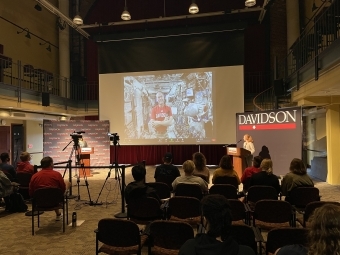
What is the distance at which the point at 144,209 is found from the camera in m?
3.66

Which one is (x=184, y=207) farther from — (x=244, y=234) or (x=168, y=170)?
(x=168, y=170)

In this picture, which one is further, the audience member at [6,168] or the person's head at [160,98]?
the person's head at [160,98]

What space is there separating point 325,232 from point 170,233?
1.55 metres

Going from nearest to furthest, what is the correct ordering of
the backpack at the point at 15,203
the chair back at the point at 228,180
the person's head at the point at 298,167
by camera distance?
the person's head at the point at 298,167
the chair back at the point at 228,180
the backpack at the point at 15,203

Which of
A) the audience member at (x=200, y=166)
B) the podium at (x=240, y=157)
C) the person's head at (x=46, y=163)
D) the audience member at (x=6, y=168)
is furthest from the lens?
the podium at (x=240, y=157)

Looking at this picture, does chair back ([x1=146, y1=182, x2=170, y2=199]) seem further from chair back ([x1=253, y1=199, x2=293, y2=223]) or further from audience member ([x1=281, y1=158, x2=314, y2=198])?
audience member ([x1=281, y1=158, x2=314, y2=198])

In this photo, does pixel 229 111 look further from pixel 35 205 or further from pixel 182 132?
pixel 35 205

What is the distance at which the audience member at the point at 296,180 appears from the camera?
14.2ft

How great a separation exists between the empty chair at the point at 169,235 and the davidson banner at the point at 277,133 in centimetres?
610

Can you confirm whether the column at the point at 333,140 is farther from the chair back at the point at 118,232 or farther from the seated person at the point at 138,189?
the chair back at the point at 118,232

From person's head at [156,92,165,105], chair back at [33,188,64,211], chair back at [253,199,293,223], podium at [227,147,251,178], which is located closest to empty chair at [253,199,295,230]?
chair back at [253,199,293,223]

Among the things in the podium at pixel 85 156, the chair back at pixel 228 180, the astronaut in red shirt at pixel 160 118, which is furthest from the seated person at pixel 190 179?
the podium at pixel 85 156

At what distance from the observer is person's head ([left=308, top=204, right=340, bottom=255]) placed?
1.37m

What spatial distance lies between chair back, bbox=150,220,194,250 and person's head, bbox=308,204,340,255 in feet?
4.21
